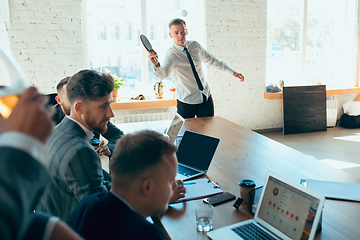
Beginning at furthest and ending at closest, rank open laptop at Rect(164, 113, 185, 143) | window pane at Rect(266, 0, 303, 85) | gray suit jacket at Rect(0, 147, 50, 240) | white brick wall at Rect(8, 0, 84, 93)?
1. window pane at Rect(266, 0, 303, 85)
2. white brick wall at Rect(8, 0, 84, 93)
3. open laptop at Rect(164, 113, 185, 143)
4. gray suit jacket at Rect(0, 147, 50, 240)

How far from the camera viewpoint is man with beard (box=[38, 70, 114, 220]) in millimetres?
1261

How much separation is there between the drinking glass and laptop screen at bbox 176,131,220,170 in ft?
4.89

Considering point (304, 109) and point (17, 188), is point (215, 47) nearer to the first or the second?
point (304, 109)

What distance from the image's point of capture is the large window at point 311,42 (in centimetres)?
606

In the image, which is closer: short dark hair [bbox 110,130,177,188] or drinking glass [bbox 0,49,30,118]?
drinking glass [bbox 0,49,30,118]

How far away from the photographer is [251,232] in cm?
119

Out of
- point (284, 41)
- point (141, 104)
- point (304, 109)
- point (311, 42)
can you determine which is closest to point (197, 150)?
point (141, 104)

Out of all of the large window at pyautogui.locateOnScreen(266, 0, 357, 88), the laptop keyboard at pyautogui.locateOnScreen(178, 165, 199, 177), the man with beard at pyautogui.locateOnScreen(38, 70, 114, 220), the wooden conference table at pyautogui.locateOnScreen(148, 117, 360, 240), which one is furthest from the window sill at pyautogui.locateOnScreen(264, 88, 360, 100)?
the man with beard at pyautogui.locateOnScreen(38, 70, 114, 220)

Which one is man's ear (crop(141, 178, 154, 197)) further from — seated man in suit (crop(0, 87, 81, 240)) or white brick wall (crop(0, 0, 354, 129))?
white brick wall (crop(0, 0, 354, 129))

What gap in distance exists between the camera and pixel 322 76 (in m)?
6.52

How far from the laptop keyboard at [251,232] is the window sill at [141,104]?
384cm

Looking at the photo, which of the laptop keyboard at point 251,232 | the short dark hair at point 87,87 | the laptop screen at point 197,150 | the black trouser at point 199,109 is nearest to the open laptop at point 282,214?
the laptop keyboard at point 251,232

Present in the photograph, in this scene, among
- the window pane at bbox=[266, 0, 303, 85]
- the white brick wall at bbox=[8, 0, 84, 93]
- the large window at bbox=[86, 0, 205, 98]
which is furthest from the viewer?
the window pane at bbox=[266, 0, 303, 85]

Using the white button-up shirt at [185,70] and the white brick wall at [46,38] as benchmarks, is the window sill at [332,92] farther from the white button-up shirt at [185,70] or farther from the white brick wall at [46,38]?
the white brick wall at [46,38]
